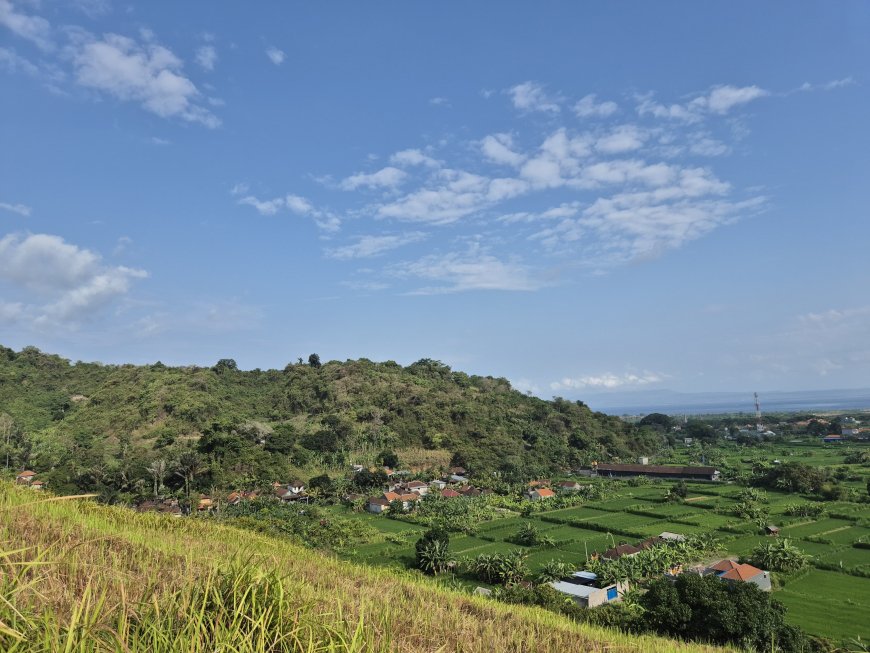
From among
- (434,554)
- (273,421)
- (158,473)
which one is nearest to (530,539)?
(434,554)

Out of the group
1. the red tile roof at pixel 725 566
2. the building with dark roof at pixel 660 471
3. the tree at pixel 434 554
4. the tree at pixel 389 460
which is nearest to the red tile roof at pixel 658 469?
the building with dark roof at pixel 660 471

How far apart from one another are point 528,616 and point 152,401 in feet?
173

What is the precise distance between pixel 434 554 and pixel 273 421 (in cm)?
4010

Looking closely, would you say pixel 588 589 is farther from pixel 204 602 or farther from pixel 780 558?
pixel 204 602

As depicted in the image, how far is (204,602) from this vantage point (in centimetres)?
243

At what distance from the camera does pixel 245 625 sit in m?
2.57

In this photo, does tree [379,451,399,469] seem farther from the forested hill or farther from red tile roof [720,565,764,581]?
red tile roof [720,565,764,581]

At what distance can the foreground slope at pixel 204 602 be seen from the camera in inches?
83.6

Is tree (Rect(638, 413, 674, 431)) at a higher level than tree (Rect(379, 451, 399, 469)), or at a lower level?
lower

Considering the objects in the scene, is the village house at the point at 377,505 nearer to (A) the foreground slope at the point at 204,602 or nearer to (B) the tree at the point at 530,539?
(B) the tree at the point at 530,539

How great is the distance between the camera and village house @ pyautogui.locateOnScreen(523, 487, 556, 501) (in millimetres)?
39775

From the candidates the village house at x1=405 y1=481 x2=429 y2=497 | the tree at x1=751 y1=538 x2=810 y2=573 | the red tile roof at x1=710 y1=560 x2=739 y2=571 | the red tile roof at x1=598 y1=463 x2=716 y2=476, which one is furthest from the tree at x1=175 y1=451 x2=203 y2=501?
Answer: the red tile roof at x1=598 y1=463 x2=716 y2=476

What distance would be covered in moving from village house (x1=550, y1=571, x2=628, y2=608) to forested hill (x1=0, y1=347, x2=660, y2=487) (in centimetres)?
2645

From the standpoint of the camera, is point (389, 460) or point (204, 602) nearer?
point (204, 602)
